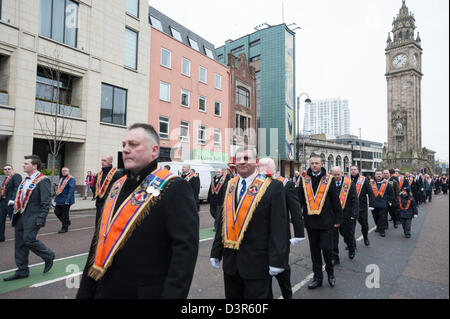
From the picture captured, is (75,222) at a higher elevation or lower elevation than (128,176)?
lower

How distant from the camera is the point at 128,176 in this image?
2.31 m

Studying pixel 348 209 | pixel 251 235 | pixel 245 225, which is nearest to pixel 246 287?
pixel 251 235

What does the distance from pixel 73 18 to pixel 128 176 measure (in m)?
21.0

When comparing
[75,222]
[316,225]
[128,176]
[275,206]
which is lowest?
[75,222]

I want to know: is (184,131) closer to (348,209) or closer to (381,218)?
(381,218)

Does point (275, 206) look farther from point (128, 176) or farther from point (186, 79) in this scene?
point (186, 79)

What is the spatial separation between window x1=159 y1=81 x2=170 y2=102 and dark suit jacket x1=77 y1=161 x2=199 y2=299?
24.1m

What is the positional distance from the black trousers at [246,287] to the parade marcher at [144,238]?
1275 millimetres

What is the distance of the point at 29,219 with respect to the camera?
17.2 ft

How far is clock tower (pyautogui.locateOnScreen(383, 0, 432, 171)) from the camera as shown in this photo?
2645 inches

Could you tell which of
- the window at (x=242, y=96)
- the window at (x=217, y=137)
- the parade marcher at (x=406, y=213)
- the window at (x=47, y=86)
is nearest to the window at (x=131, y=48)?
the window at (x=47, y=86)

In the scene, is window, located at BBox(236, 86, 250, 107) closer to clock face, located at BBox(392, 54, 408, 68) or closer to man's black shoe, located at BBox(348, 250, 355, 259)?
man's black shoe, located at BBox(348, 250, 355, 259)

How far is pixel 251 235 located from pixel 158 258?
141 cm

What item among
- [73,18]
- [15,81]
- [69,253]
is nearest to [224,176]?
[69,253]
